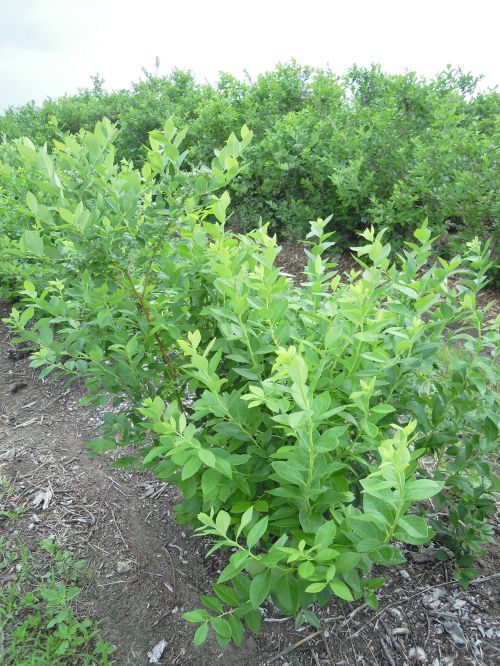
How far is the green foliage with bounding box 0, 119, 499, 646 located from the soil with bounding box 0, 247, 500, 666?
0.19m

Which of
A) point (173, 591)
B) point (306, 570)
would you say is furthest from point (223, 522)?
point (173, 591)

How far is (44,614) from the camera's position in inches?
87.7

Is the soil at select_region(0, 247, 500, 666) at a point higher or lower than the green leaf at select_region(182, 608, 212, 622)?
lower

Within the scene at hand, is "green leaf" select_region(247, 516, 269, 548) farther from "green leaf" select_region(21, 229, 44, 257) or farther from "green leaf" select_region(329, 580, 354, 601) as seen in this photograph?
"green leaf" select_region(21, 229, 44, 257)

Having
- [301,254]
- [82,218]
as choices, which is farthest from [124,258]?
[301,254]

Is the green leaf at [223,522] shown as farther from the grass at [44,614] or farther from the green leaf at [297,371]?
the grass at [44,614]

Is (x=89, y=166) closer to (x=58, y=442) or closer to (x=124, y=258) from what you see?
(x=124, y=258)

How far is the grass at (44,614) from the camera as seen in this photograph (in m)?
2.02

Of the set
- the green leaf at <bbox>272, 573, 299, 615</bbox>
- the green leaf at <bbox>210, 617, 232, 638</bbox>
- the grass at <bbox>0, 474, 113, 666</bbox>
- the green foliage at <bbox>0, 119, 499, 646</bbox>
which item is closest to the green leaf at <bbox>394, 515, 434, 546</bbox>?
the green foliage at <bbox>0, 119, 499, 646</bbox>

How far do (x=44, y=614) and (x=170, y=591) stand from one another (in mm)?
547

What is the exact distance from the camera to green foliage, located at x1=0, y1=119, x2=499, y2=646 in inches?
53.8

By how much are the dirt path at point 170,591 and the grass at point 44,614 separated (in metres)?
0.06

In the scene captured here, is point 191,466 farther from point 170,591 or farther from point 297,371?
point 170,591

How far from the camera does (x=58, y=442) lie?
11.0ft
